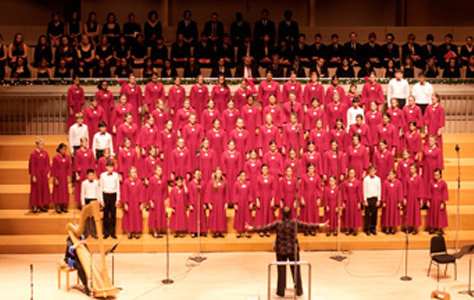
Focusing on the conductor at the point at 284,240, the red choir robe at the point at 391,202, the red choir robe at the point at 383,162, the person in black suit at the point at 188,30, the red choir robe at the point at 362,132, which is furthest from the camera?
the person in black suit at the point at 188,30

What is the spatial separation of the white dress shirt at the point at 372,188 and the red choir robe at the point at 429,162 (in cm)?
134

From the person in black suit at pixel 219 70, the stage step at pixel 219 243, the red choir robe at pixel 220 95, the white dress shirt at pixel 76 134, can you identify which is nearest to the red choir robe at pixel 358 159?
the stage step at pixel 219 243

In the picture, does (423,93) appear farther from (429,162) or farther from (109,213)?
(109,213)

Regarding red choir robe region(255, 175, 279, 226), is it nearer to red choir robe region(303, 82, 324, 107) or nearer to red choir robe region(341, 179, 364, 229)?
red choir robe region(341, 179, 364, 229)

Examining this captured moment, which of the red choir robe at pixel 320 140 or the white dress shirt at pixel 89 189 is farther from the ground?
the red choir robe at pixel 320 140

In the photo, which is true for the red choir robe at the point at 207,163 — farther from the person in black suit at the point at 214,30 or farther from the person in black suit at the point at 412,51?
the person in black suit at the point at 412,51

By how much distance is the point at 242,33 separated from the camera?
19.9 meters

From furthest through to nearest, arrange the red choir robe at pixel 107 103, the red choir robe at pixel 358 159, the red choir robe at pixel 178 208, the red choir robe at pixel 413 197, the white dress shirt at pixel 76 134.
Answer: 1. the red choir robe at pixel 107 103
2. the white dress shirt at pixel 76 134
3. the red choir robe at pixel 358 159
4. the red choir robe at pixel 413 197
5. the red choir robe at pixel 178 208

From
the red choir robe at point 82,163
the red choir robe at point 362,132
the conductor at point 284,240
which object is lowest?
the conductor at point 284,240

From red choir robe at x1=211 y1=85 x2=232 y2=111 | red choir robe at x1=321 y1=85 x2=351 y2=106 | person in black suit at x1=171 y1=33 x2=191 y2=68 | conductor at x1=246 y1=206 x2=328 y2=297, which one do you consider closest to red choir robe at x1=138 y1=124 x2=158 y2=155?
red choir robe at x1=211 y1=85 x2=232 y2=111

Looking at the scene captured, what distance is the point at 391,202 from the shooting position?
48.9ft

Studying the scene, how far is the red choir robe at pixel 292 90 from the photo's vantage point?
685 inches

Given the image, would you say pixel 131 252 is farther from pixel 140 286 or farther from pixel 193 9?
pixel 193 9

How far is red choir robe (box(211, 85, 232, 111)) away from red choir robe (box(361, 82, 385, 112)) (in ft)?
10.3
